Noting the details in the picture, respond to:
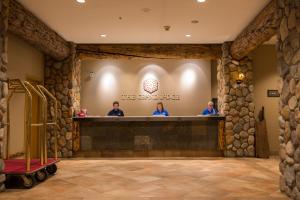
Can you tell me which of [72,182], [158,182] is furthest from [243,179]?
[72,182]

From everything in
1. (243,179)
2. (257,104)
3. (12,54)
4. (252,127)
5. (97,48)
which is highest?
(97,48)

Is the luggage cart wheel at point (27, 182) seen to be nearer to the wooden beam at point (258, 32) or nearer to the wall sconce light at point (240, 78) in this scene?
the wooden beam at point (258, 32)

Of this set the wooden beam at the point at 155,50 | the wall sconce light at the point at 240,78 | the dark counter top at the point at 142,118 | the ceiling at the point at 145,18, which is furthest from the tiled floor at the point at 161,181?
the ceiling at the point at 145,18

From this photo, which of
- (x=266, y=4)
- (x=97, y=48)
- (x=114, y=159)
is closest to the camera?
(x=266, y=4)

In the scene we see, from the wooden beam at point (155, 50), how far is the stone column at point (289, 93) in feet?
12.1

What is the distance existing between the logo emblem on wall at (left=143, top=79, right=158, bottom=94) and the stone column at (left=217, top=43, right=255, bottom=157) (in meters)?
2.67

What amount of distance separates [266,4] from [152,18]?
6.72ft

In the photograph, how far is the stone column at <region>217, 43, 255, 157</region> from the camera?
25.2ft

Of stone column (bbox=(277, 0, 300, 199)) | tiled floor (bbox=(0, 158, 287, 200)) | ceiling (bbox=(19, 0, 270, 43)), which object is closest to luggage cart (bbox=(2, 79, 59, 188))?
tiled floor (bbox=(0, 158, 287, 200))

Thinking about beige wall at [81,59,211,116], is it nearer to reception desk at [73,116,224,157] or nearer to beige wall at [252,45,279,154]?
beige wall at [252,45,279,154]

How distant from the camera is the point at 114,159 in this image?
24.2 feet

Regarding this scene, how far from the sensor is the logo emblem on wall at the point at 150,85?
990 cm

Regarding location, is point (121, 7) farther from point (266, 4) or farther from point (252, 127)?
point (252, 127)

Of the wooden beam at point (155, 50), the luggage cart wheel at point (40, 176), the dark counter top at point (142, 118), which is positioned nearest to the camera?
the luggage cart wheel at point (40, 176)
